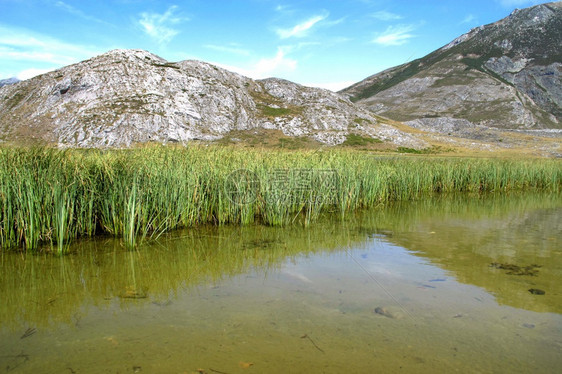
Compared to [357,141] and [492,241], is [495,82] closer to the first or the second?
[357,141]

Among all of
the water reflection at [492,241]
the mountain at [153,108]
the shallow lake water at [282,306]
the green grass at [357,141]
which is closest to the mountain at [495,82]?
the green grass at [357,141]

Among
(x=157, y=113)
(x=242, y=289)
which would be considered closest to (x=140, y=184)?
(x=242, y=289)

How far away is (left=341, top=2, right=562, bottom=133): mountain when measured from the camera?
291 ft

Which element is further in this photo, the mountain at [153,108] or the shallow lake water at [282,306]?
the mountain at [153,108]

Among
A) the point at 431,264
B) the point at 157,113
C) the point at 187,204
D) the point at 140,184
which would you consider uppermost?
the point at 157,113

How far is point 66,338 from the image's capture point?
3.07 m

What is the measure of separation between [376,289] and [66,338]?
3.15 metres

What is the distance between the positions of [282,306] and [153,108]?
3957 cm

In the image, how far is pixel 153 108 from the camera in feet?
130

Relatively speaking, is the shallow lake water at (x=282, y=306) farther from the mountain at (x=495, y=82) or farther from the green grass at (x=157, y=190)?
the mountain at (x=495, y=82)

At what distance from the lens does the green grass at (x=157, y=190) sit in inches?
210

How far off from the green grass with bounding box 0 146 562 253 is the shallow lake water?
1.45 ft

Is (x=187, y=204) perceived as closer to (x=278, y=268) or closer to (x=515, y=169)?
(x=278, y=268)

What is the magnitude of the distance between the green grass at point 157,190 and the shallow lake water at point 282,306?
44 centimetres
